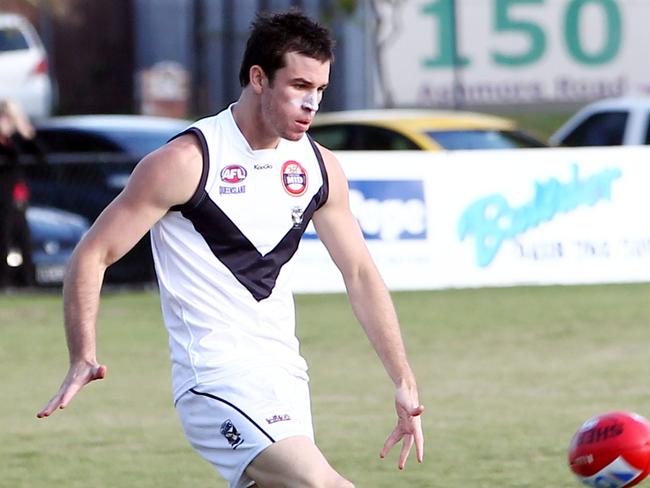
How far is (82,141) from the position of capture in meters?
17.5

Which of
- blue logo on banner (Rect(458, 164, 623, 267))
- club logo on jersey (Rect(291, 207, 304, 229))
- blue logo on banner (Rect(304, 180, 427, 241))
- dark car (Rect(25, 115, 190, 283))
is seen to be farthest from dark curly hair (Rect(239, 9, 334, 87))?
dark car (Rect(25, 115, 190, 283))

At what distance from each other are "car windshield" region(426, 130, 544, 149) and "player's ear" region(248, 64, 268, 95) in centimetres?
1212

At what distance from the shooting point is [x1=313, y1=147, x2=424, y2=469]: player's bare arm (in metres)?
5.36

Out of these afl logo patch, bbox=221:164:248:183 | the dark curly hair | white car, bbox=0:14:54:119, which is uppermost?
the dark curly hair

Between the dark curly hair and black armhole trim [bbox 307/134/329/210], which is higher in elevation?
the dark curly hair

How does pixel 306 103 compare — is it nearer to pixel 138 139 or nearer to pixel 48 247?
pixel 48 247

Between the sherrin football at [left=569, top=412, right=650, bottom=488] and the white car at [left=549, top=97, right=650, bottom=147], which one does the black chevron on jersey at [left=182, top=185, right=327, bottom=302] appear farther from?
the white car at [left=549, top=97, right=650, bottom=147]

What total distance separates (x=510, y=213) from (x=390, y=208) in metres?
1.16

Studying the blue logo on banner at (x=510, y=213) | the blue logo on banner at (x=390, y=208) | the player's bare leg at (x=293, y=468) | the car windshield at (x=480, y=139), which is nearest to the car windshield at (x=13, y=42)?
the car windshield at (x=480, y=139)

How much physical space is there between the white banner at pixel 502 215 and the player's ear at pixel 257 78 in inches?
416

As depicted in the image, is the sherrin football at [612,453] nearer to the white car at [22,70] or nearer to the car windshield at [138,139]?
the car windshield at [138,139]

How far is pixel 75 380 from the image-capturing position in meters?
4.89

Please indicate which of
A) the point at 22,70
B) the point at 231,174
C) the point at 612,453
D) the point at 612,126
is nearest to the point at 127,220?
the point at 231,174

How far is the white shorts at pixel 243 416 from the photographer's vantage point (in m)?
5.04
